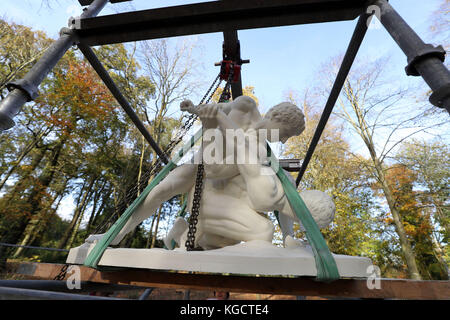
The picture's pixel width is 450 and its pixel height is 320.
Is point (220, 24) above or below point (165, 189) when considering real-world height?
above

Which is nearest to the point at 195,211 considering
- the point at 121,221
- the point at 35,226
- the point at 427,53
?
the point at 121,221

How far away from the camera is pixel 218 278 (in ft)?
3.04

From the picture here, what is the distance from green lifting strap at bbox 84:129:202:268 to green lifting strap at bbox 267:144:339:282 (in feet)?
2.05

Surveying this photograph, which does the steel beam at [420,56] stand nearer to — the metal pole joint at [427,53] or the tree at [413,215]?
the metal pole joint at [427,53]

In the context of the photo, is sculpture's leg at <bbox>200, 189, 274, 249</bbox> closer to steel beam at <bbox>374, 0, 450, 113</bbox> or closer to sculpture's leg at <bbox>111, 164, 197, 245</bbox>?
sculpture's leg at <bbox>111, 164, 197, 245</bbox>

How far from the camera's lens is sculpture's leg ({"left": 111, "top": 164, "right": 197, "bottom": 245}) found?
1.32m

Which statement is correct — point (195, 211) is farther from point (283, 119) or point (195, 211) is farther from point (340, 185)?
point (340, 185)

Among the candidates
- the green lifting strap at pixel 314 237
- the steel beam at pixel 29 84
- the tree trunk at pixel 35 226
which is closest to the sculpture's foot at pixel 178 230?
the green lifting strap at pixel 314 237

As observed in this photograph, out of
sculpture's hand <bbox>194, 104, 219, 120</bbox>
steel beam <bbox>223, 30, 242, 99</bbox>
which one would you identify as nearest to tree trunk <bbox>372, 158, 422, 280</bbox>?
steel beam <bbox>223, 30, 242, 99</bbox>

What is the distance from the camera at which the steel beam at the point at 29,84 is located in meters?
1.31

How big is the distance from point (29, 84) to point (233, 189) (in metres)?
1.45

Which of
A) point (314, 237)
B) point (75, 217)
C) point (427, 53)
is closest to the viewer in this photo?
point (314, 237)

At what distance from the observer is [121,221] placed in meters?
1.19

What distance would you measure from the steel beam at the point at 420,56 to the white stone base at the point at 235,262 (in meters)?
0.85
